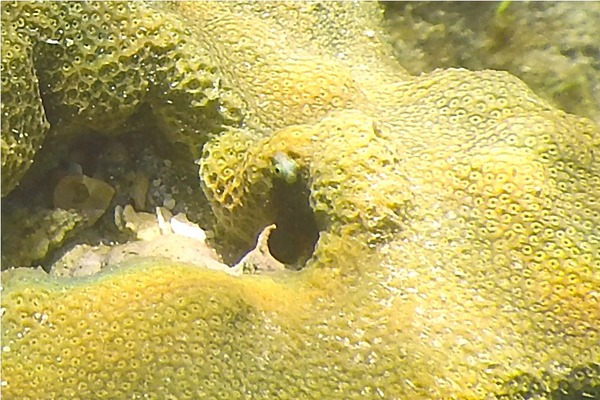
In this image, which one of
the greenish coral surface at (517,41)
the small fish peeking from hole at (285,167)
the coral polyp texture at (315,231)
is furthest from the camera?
the greenish coral surface at (517,41)

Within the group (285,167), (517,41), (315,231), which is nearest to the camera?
(285,167)

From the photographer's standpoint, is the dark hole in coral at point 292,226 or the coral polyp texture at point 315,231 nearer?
the coral polyp texture at point 315,231

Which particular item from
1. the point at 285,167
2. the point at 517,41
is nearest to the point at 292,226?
the point at 285,167

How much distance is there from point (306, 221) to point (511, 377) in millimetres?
836

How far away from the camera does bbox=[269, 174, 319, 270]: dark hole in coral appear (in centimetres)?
215

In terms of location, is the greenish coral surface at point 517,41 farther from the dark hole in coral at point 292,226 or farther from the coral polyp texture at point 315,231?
the dark hole in coral at point 292,226

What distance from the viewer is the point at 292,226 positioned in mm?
2258

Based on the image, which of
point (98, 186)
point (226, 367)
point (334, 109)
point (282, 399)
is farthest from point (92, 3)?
point (282, 399)

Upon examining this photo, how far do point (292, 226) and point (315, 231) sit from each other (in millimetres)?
97

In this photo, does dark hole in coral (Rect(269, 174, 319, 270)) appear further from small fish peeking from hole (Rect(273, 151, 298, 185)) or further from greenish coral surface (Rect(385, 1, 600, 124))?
greenish coral surface (Rect(385, 1, 600, 124))

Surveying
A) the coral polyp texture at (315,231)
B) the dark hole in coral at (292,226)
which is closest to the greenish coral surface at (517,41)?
the coral polyp texture at (315,231)

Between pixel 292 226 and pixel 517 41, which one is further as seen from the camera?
pixel 517 41

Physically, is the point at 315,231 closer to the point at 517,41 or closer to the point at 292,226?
the point at 292,226

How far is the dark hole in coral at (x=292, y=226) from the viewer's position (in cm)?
215
